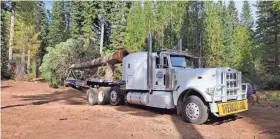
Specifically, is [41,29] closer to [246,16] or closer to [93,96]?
[93,96]

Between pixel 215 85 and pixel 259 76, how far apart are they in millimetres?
21813

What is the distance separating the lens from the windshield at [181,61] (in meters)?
10.7

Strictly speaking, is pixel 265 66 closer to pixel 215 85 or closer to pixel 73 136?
pixel 215 85

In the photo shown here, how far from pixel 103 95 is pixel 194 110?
613cm

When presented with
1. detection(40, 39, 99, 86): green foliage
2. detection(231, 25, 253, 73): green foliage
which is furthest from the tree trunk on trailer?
detection(231, 25, 253, 73): green foliage

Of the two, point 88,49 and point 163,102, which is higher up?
point 88,49

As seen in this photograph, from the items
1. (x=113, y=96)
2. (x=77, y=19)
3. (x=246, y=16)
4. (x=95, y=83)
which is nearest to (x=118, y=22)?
(x=77, y=19)

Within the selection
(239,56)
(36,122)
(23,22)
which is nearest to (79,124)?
(36,122)

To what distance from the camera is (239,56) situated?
34.9 m

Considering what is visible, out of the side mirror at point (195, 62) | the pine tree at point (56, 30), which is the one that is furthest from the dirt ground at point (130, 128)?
the pine tree at point (56, 30)

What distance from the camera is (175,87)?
9984 millimetres

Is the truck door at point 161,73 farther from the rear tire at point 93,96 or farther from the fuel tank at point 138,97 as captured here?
the rear tire at point 93,96

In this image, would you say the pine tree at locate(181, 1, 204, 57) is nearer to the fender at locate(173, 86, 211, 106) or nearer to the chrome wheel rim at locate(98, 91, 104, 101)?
the chrome wheel rim at locate(98, 91, 104, 101)

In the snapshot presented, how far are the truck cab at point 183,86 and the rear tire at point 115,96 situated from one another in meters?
0.98
